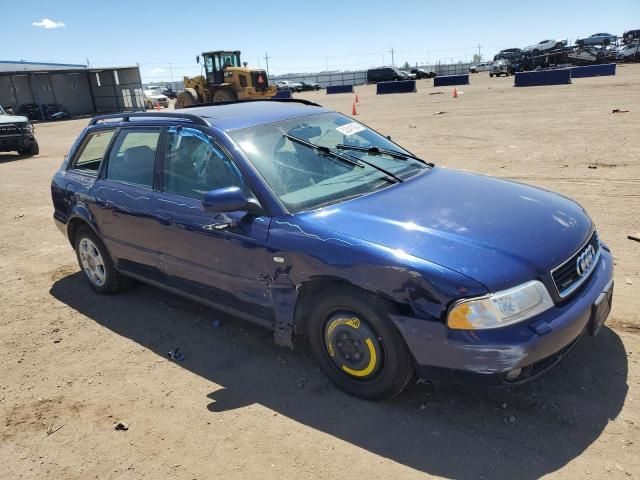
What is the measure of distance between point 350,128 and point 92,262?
9.49ft

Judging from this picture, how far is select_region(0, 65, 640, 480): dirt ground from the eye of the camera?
2648 millimetres

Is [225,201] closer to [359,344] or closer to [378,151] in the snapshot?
[359,344]

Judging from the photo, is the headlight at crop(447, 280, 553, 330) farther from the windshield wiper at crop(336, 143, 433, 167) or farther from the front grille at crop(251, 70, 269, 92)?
the front grille at crop(251, 70, 269, 92)

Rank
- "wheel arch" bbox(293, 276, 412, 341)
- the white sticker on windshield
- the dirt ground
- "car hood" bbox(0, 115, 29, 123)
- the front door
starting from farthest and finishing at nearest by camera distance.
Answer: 1. "car hood" bbox(0, 115, 29, 123)
2. the white sticker on windshield
3. the front door
4. "wheel arch" bbox(293, 276, 412, 341)
5. the dirt ground

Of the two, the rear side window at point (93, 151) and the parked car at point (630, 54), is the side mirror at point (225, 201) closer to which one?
the rear side window at point (93, 151)

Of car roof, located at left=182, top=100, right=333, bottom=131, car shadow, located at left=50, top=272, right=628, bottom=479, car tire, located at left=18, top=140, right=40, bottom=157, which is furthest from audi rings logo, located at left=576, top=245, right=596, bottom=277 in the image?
car tire, located at left=18, top=140, right=40, bottom=157

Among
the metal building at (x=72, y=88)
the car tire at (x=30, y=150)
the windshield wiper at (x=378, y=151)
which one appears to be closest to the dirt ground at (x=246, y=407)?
the windshield wiper at (x=378, y=151)

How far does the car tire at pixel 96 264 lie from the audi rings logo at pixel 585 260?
3.92 m

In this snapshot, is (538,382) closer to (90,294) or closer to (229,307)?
(229,307)

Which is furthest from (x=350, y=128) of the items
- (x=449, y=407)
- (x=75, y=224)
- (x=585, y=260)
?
(x=75, y=224)

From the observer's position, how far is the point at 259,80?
90.6 ft

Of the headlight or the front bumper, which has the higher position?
the headlight

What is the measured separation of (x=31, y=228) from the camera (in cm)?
783

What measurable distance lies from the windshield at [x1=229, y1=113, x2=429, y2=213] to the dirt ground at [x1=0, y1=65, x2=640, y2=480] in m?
1.21
